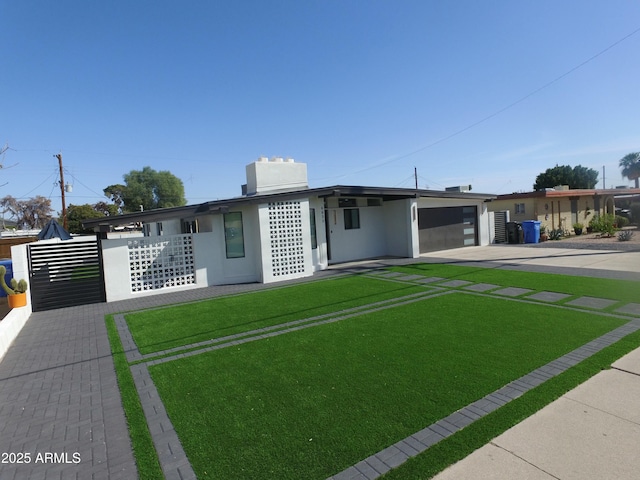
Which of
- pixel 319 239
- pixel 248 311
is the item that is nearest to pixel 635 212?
pixel 319 239

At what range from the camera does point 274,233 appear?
39.9ft

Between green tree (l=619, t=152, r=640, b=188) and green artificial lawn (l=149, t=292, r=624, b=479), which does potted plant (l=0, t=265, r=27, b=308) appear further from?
green tree (l=619, t=152, r=640, b=188)

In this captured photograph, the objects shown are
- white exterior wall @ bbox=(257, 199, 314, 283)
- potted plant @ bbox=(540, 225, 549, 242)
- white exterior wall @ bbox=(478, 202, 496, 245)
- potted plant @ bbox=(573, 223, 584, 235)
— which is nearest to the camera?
white exterior wall @ bbox=(257, 199, 314, 283)

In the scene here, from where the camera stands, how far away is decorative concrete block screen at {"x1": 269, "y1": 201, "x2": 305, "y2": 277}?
1216 centimetres

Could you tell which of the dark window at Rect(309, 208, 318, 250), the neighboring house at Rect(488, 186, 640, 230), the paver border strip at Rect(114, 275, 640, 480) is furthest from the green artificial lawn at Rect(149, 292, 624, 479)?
the neighboring house at Rect(488, 186, 640, 230)

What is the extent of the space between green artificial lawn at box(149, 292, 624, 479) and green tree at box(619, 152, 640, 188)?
83913 mm

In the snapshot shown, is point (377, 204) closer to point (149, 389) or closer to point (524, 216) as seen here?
point (524, 216)

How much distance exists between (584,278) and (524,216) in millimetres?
14428

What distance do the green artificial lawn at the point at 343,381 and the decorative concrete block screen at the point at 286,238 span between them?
18.3 ft

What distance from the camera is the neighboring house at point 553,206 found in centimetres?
2242

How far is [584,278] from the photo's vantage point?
9.84 m

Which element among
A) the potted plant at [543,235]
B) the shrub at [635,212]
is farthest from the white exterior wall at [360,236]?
the shrub at [635,212]

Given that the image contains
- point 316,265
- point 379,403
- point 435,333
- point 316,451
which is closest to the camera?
point 316,451

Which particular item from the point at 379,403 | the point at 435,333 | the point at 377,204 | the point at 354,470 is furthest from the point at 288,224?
the point at 354,470
